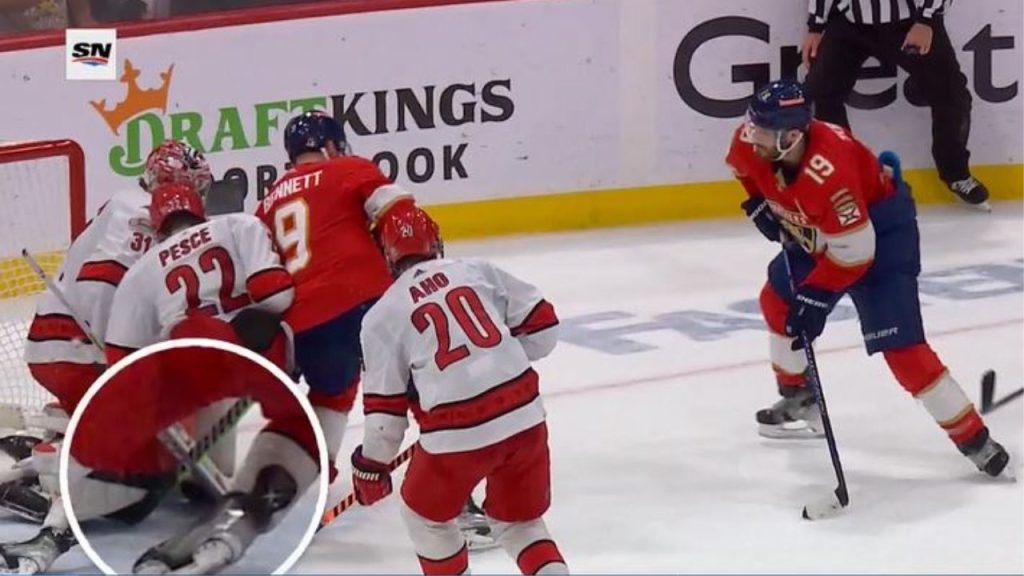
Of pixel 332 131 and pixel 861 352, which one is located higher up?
pixel 332 131

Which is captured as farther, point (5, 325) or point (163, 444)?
point (5, 325)

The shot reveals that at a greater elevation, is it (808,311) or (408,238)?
(408,238)

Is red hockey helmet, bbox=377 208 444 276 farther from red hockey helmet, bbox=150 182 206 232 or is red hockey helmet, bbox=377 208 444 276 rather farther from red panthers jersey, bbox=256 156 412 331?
red hockey helmet, bbox=150 182 206 232

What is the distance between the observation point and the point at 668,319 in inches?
224

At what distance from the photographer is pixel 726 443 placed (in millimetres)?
4746

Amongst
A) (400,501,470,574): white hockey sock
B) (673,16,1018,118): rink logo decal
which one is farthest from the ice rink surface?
(673,16,1018,118): rink logo decal

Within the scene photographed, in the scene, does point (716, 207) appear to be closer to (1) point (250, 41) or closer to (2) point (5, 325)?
(1) point (250, 41)

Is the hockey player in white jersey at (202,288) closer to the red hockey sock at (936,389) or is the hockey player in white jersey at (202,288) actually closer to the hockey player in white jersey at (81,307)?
the hockey player in white jersey at (81,307)

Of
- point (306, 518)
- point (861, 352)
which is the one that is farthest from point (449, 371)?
point (861, 352)

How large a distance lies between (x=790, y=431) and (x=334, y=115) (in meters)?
2.03

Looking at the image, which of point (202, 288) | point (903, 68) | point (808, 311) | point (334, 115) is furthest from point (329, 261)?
point (903, 68)

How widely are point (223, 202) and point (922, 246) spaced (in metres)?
2.09

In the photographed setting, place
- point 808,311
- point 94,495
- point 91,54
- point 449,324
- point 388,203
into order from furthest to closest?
point 91,54, point 808,311, point 388,203, point 94,495, point 449,324

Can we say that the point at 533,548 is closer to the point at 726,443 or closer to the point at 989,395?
the point at 726,443
